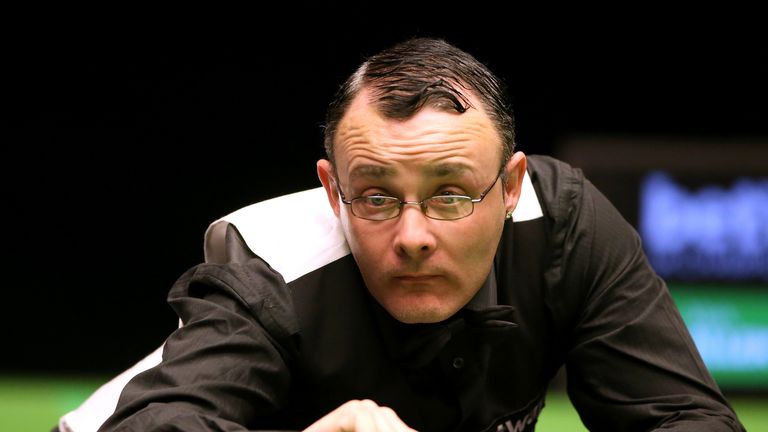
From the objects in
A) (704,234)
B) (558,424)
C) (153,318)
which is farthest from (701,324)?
(153,318)

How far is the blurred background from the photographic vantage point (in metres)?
4.96

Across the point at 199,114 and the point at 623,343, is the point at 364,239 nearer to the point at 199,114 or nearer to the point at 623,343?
the point at 623,343

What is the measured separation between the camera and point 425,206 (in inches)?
84.0

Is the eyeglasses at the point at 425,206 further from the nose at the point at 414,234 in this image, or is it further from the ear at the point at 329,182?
the ear at the point at 329,182

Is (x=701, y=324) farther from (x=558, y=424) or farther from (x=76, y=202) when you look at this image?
(x=76, y=202)

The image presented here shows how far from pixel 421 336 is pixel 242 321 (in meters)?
0.36

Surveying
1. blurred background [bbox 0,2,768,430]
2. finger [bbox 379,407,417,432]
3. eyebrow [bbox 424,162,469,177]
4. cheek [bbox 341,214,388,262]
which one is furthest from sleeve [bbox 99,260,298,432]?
blurred background [bbox 0,2,768,430]

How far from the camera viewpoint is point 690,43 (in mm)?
4965

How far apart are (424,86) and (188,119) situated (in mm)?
2969

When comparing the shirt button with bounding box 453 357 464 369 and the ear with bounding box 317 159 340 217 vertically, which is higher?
the ear with bounding box 317 159 340 217

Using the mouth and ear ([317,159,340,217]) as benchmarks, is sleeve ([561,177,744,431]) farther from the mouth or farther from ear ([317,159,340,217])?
ear ([317,159,340,217])

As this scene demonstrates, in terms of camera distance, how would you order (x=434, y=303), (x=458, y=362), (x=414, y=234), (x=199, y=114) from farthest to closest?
(x=199, y=114) → (x=458, y=362) → (x=434, y=303) → (x=414, y=234)

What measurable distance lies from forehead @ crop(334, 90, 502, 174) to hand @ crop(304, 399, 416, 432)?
45cm

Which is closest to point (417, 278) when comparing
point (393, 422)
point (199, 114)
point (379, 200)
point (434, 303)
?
point (434, 303)
